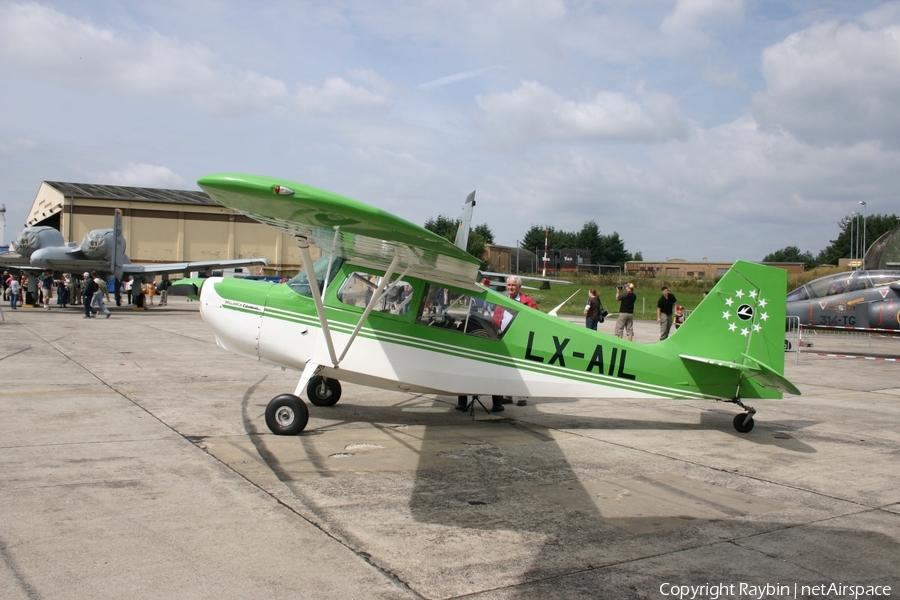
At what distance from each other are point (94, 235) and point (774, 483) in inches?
1319

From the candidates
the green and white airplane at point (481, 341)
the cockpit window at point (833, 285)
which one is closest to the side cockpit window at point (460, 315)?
the green and white airplane at point (481, 341)

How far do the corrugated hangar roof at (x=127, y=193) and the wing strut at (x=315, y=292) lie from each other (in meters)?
63.2

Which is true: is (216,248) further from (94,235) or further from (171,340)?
(171,340)

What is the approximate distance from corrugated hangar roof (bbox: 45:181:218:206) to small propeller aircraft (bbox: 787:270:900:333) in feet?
191

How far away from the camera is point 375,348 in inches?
309

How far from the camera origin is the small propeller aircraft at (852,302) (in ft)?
62.7

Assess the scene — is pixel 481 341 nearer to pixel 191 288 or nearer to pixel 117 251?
pixel 191 288

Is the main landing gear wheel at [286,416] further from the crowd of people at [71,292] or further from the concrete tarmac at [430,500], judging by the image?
the crowd of people at [71,292]

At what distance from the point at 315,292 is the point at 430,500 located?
2.80 m

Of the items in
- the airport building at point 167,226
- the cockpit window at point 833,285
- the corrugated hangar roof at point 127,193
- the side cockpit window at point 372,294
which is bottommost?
the side cockpit window at point 372,294

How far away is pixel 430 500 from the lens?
17.1 feet

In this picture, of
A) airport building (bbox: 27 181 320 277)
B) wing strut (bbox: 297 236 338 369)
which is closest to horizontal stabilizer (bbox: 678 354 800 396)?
wing strut (bbox: 297 236 338 369)

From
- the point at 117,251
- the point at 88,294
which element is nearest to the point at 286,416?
the point at 88,294

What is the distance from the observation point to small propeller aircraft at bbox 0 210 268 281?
103 feet
